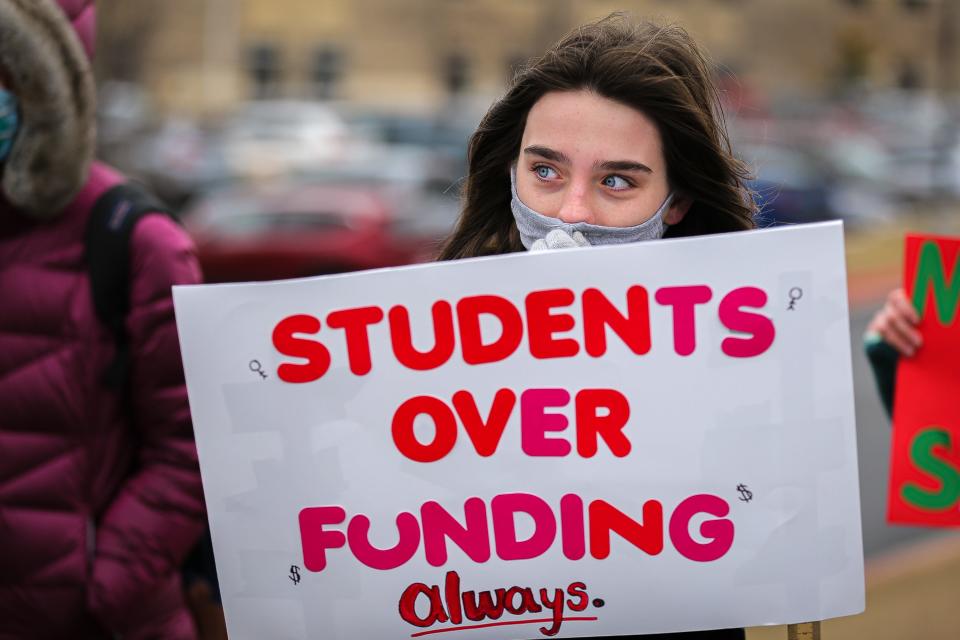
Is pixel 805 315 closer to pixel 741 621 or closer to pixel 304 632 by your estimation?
pixel 741 621

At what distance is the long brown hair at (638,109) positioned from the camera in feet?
6.64

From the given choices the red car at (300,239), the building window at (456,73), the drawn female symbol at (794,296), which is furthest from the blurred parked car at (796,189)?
the building window at (456,73)

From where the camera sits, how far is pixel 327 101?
140 feet

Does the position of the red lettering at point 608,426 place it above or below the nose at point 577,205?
below

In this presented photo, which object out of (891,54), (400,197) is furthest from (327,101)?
(400,197)

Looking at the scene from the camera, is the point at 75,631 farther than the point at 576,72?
Yes

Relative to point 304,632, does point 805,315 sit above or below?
above

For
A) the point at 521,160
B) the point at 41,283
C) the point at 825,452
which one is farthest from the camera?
the point at 41,283

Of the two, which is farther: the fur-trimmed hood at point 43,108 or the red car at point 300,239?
the red car at point 300,239

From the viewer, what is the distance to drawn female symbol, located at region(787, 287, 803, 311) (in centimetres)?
192

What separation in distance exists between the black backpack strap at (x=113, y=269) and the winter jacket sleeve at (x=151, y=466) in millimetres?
19

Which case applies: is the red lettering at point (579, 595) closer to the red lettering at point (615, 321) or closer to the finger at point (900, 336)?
the red lettering at point (615, 321)

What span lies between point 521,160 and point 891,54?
53.6m

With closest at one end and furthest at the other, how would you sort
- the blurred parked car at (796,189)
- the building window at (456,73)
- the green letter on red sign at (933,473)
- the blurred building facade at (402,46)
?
1. the green letter on red sign at (933,473)
2. the blurred parked car at (796,189)
3. the blurred building facade at (402,46)
4. the building window at (456,73)
